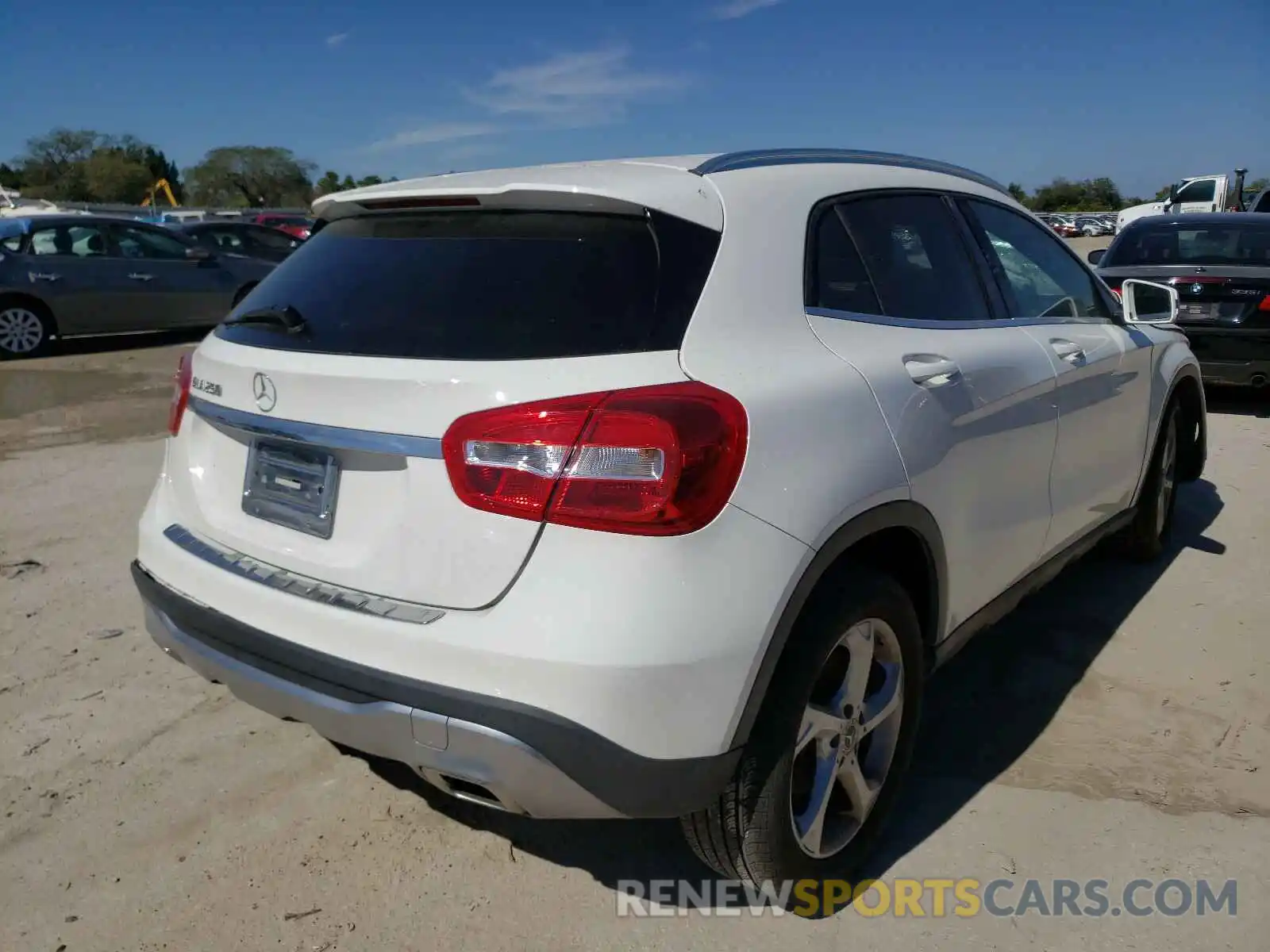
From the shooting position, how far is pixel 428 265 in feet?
7.65

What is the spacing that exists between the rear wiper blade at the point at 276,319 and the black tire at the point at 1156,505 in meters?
3.53

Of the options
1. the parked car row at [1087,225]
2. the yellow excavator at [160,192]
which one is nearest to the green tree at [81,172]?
the yellow excavator at [160,192]

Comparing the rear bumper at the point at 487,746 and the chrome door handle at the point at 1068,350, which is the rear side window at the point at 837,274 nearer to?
the chrome door handle at the point at 1068,350

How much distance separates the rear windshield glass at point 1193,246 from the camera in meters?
8.24

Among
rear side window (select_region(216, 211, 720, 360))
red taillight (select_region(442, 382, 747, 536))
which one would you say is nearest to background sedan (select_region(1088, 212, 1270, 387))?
rear side window (select_region(216, 211, 720, 360))

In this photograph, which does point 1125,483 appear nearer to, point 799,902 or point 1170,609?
point 1170,609

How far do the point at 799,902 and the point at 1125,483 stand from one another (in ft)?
8.04

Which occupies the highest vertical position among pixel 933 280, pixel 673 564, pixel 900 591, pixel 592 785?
pixel 933 280

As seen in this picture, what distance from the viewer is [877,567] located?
8.37ft

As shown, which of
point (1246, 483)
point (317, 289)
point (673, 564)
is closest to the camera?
point (673, 564)

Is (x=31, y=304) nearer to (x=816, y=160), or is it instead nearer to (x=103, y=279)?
(x=103, y=279)

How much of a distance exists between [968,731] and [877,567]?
1.02m

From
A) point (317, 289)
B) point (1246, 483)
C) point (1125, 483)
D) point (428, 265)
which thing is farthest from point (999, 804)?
point (1246, 483)

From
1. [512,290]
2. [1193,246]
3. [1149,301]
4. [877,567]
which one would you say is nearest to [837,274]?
[877,567]
